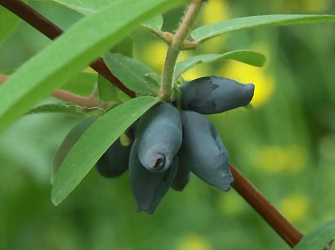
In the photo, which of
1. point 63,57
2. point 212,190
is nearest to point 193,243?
point 212,190

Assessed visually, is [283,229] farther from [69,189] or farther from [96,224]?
[96,224]

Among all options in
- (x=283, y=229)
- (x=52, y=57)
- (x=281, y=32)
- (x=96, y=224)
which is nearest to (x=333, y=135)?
(x=281, y=32)

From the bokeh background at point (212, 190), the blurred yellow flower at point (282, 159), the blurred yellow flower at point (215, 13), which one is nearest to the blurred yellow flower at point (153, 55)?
the bokeh background at point (212, 190)

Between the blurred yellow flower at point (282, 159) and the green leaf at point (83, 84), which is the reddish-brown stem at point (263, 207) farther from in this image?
the blurred yellow flower at point (282, 159)

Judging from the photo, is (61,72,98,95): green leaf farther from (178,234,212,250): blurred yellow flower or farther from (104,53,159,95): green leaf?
(178,234,212,250): blurred yellow flower

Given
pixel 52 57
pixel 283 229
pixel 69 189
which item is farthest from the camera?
pixel 283 229

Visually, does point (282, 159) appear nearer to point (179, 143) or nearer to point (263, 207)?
point (263, 207)

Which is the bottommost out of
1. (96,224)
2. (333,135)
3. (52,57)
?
(96,224)
